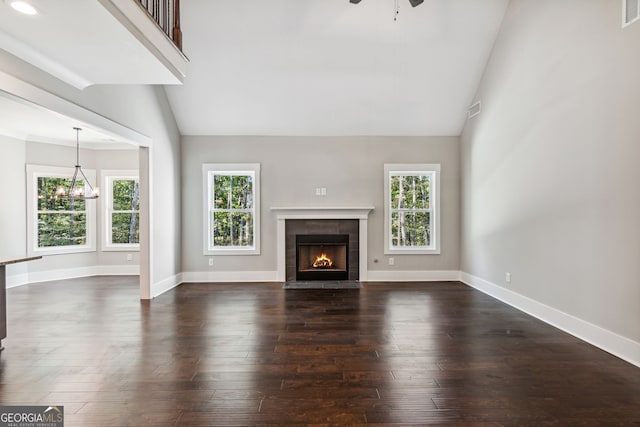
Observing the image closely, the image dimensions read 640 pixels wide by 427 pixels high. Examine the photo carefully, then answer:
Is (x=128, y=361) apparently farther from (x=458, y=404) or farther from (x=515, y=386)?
(x=515, y=386)

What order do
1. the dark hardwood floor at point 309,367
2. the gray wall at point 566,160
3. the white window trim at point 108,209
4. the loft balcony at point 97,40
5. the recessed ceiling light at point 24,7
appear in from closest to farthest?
the dark hardwood floor at point 309,367 → the recessed ceiling light at point 24,7 → the loft balcony at point 97,40 → the gray wall at point 566,160 → the white window trim at point 108,209

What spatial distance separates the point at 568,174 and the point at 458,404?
2.77m

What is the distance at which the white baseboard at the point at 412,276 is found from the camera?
6.71 meters

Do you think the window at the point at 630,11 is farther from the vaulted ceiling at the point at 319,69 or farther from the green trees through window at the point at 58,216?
the green trees through window at the point at 58,216

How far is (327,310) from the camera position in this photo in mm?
4777

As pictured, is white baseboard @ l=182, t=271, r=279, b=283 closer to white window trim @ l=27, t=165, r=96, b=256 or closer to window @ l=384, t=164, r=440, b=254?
window @ l=384, t=164, r=440, b=254

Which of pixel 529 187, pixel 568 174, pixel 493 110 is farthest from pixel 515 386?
pixel 493 110

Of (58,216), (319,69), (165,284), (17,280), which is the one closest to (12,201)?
(58,216)

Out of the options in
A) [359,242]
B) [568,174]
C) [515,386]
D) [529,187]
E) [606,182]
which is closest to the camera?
[515,386]

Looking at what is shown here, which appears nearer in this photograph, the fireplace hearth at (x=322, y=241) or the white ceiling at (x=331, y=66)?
the white ceiling at (x=331, y=66)

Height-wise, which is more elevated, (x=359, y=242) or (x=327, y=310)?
(x=359, y=242)

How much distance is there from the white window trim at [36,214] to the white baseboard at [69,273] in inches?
14.6

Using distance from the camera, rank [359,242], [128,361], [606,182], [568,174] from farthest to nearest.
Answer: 1. [359,242]
2. [568,174]
3. [606,182]
4. [128,361]

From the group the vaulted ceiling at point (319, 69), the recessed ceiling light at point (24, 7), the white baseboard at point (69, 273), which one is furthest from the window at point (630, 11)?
the white baseboard at point (69, 273)
